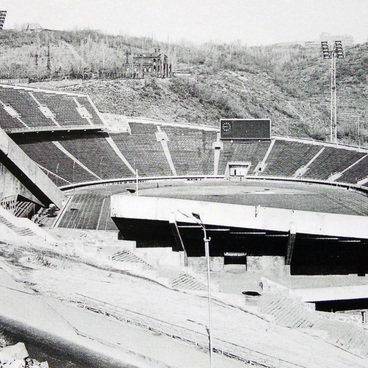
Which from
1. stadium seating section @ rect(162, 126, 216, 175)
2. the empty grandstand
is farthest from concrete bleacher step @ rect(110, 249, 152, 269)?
stadium seating section @ rect(162, 126, 216, 175)

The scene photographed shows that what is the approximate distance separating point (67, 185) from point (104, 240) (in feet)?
86.6

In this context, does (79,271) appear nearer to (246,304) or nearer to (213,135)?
(246,304)

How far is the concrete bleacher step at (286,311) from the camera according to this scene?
65.9 ft

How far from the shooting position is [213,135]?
70.9 m

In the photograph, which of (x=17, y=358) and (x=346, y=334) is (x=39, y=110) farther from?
(x=17, y=358)

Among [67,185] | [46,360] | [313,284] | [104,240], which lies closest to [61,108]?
[67,185]

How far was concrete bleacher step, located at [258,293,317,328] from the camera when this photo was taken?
20.1 m

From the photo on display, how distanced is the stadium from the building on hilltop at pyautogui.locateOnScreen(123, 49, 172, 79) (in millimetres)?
52406

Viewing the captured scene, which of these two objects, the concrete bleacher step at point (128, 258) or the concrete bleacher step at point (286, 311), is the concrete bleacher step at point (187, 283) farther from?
the concrete bleacher step at point (286, 311)

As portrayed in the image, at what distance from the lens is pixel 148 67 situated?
114375 mm

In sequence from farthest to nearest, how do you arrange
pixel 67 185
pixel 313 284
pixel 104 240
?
pixel 67 185 → pixel 104 240 → pixel 313 284

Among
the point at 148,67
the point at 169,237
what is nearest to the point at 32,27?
the point at 148,67

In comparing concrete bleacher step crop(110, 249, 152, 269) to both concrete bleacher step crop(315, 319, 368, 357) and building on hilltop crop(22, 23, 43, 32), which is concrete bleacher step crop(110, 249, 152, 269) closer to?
concrete bleacher step crop(315, 319, 368, 357)

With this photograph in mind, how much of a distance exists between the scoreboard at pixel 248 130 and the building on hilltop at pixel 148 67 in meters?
43.8
